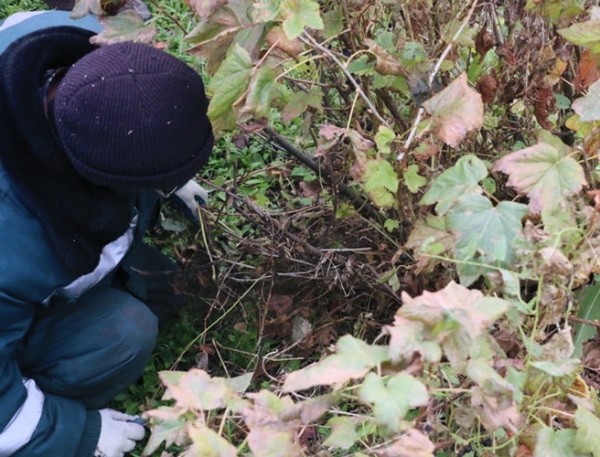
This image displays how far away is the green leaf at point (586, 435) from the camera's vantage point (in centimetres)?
106

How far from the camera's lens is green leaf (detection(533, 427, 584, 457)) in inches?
42.3

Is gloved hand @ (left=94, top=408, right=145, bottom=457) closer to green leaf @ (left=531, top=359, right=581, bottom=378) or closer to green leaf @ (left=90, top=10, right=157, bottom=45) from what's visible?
green leaf @ (left=90, top=10, right=157, bottom=45)

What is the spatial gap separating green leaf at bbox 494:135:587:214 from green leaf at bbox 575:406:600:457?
0.34 metres

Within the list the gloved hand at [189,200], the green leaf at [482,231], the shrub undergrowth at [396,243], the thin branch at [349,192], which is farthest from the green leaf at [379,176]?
the gloved hand at [189,200]

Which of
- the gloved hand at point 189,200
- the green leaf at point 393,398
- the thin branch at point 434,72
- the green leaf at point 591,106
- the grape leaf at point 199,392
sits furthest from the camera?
Result: the gloved hand at point 189,200

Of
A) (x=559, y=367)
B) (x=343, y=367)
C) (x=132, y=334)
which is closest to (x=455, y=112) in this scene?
(x=559, y=367)

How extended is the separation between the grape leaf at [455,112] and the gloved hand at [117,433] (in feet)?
3.68

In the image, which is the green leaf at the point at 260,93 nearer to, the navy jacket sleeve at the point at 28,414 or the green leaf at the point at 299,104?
the green leaf at the point at 299,104

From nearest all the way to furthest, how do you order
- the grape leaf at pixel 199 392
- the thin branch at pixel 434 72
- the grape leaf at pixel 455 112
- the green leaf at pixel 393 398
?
the green leaf at pixel 393 398, the grape leaf at pixel 199 392, the grape leaf at pixel 455 112, the thin branch at pixel 434 72

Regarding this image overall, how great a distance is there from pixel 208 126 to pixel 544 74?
28.8 inches

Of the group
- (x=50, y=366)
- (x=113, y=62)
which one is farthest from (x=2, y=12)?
(x=113, y=62)

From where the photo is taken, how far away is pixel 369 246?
1981mm

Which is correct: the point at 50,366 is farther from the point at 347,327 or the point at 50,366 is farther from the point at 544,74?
the point at 544,74

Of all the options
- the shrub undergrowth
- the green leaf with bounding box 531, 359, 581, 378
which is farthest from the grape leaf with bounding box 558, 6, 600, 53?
the green leaf with bounding box 531, 359, 581, 378
